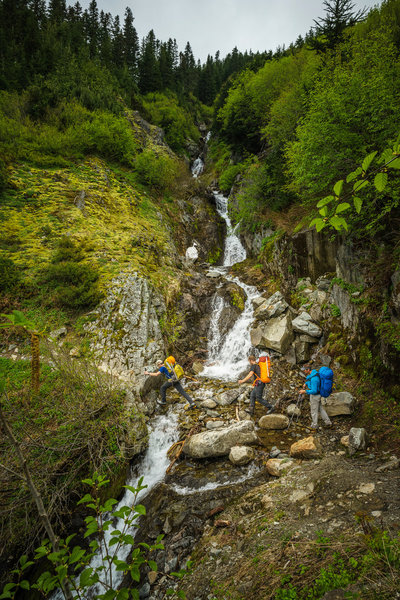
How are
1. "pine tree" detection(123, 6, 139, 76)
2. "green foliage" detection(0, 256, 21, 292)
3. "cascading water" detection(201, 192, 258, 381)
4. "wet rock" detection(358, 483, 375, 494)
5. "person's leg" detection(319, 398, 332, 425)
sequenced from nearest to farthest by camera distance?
"wet rock" detection(358, 483, 375, 494) < "person's leg" detection(319, 398, 332, 425) < "green foliage" detection(0, 256, 21, 292) < "cascading water" detection(201, 192, 258, 381) < "pine tree" detection(123, 6, 139, 76)

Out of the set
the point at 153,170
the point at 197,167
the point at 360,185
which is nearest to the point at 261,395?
the point at 360,185

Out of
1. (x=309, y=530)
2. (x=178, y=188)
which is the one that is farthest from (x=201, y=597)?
(x=178, y=188)

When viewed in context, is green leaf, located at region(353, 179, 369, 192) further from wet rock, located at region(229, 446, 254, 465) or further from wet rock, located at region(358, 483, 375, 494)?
wet rock, located at region(229, 446, 254, 465)

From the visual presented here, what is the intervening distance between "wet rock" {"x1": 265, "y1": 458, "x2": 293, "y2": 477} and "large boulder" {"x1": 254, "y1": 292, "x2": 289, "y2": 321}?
5995 millimetres

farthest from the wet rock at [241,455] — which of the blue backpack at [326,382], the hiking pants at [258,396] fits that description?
the blue backpack at [326,382]

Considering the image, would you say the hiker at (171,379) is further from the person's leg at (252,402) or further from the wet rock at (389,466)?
the wet rock at (389,466)

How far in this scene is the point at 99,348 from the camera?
27.9 ft

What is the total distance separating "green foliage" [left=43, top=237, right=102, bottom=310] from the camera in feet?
29.6

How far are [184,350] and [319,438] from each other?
6.18 metres

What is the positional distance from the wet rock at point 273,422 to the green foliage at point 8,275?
9442 mm

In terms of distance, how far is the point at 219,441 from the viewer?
6.16 meters

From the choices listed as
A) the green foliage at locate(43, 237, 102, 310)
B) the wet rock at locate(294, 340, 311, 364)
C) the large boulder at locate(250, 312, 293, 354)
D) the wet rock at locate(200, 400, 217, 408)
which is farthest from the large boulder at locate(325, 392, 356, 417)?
the green foliage at locate(43, 237, 102, 310)

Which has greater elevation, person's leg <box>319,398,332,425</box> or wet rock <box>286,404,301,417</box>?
person's leg <box>319,398,332,425</box>

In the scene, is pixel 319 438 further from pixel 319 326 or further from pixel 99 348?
pixel 99 348
